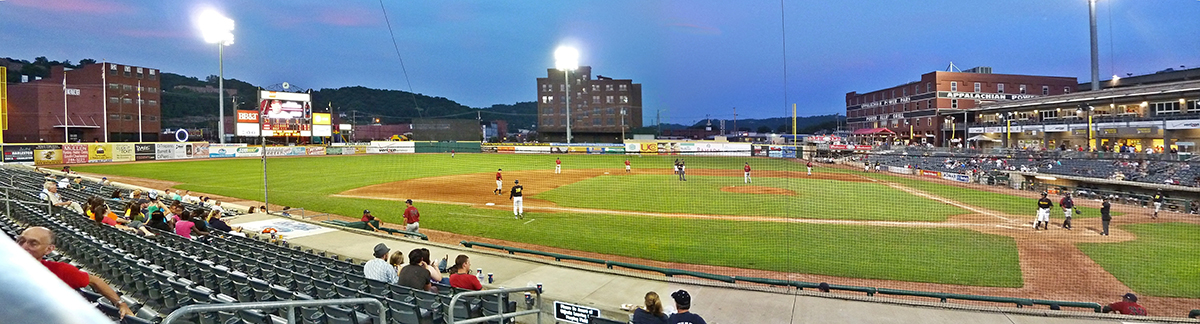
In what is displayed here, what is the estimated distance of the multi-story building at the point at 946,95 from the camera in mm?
59156

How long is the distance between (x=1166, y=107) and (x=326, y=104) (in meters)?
105

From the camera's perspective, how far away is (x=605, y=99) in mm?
89562

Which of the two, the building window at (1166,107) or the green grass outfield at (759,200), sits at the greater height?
the building window at (1166,107)

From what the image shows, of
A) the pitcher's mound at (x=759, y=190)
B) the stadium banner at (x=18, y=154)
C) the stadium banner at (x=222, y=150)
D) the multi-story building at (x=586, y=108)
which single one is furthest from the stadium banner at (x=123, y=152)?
the pitcher's mound at (x=759, y=190)

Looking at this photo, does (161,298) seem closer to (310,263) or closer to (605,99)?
(310,263)

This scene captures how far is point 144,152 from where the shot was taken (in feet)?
161

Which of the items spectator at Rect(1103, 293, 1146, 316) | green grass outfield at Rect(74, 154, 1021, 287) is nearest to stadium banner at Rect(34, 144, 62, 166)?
green grass outfield at Rect(74, 154, 1021, 287)

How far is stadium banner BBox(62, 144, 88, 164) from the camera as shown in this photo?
43.3 m

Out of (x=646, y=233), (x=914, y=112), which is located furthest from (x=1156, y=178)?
(x=914, y=112)

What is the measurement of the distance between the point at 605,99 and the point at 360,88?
173 ft

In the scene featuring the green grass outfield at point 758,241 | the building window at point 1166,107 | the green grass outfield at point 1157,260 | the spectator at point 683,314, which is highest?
the building window at point 1166,107

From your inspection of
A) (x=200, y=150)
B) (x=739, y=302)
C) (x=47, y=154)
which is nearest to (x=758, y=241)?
(x=739, y=302)

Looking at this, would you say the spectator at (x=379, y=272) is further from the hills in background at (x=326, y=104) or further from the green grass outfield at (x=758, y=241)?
the hills in background at (x=326, y=104)

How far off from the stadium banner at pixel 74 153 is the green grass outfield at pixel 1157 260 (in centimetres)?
6136
